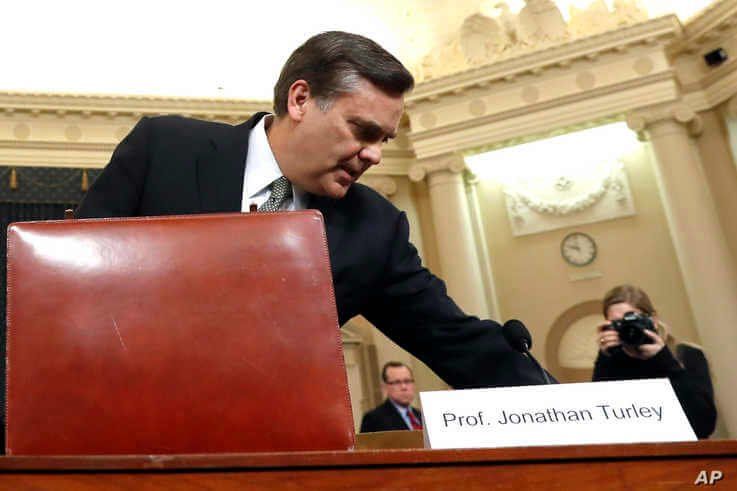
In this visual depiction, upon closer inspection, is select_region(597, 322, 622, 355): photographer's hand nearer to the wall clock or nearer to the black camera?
the black camera

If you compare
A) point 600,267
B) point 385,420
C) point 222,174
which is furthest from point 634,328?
point 600,267

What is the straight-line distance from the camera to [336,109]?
1.74 meters

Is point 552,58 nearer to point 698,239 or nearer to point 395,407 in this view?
point 698,239

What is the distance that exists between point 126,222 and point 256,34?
9.46m

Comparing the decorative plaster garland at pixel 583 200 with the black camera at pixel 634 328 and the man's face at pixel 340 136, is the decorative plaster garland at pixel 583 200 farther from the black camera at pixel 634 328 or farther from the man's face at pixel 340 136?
the man's face at pixel 340 136

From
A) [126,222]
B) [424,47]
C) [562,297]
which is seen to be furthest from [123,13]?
[126,222]

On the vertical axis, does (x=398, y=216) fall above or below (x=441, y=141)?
below

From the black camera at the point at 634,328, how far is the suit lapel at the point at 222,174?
168cm

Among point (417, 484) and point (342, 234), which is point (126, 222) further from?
point (342, 234)

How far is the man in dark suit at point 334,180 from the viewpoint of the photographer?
172 centimetres

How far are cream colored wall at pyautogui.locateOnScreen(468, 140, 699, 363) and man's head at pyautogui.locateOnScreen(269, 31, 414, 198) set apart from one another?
7.31 metres

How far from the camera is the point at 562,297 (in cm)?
885

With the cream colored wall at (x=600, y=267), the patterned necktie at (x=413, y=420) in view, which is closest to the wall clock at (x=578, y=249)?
the cream colored wall at (x=600, y=267)

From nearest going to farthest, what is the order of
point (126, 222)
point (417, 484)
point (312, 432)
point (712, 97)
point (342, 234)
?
point (417, 484) → point (312, 432) → point (126, 222) → point (342, 234) → point (712, 97)
